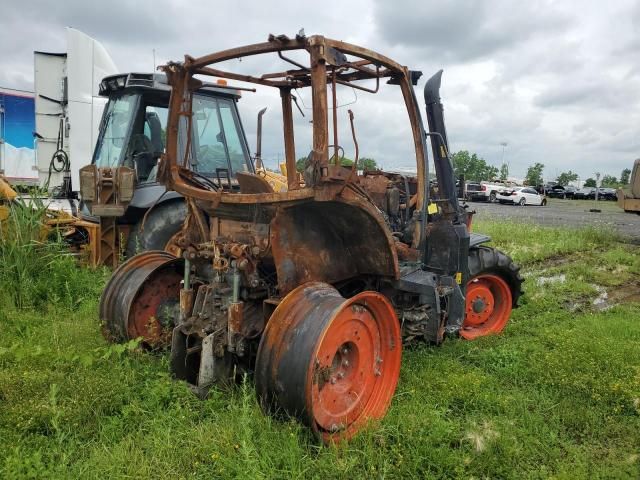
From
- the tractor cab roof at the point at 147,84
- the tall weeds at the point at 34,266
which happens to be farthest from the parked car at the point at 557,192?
the tall weeds at the point at 34,266

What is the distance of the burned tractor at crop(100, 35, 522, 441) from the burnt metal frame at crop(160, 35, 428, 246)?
10 mm

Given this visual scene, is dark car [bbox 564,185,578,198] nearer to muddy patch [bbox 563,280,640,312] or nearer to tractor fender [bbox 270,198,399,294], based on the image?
muddy patch [bbox 563,280,640,312]

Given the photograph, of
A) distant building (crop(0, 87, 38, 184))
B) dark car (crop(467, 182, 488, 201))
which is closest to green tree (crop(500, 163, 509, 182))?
dark car (crop(467, 182, 488, 201))

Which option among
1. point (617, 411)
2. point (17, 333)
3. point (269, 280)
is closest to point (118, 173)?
point (17, 333)

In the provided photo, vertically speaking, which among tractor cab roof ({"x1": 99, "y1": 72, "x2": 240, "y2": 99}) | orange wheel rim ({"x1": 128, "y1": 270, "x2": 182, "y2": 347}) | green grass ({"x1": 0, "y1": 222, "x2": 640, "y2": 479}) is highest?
tractor cab roof ({"x1": 99, "y1": 72, "x2": 240, "y2": 99})

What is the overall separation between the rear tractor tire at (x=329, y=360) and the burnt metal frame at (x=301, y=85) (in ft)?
2.29

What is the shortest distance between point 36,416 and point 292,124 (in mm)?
3138

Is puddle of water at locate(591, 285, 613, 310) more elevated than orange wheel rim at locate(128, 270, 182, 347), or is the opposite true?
orange wheel rim at locate(128, 270, 182, 347)

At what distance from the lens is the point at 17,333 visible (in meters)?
4.95

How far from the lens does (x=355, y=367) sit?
3.50 metres

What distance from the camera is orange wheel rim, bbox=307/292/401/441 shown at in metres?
3.14

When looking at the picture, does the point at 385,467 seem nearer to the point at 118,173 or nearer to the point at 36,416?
the point at 36,416

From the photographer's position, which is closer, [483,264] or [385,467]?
[385,467]

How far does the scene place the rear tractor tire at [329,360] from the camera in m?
2.99
